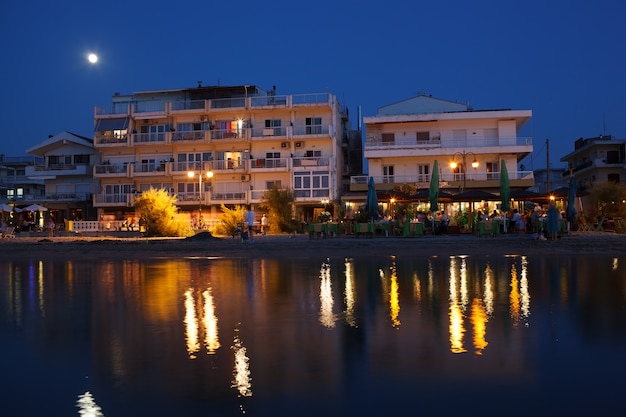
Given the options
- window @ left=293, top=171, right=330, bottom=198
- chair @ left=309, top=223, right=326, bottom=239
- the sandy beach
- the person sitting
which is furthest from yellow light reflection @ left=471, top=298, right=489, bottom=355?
window @ left=293, top=171, right=330, bottom=198

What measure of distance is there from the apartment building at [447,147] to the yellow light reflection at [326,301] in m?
34.3

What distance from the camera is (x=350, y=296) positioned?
33.7ft

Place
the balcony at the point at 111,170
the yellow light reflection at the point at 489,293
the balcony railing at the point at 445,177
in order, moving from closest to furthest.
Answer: the yellow light reflection at the point at 489,293, the balcony railing at the point at 445,177, the balcony at the point at 111,170

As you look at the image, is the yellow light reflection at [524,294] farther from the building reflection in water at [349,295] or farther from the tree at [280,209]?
the tree at [280,209]

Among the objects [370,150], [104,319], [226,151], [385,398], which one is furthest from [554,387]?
[226,151]

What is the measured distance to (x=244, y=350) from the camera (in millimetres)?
6316

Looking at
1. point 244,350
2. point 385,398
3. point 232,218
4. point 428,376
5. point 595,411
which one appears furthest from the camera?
point 232,218

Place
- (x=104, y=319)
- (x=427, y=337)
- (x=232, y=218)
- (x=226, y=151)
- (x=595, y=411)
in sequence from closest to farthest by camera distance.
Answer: (x=595, y=411) < (x=427, y=337) < (x=104, y=319) < (x=232, y=218) < (x=226, y=151)

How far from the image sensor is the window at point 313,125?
49453 mm

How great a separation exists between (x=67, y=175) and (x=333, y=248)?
43.1 metres

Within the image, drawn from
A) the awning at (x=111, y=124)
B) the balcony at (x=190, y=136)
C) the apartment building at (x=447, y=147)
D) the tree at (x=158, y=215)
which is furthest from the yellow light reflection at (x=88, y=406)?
the awning at (x=111, y=124)

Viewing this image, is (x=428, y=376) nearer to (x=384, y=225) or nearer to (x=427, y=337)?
(x=427, y=337)

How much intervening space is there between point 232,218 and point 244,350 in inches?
1157

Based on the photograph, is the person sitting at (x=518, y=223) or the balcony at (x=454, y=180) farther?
the balcony at (x=454, y=180)
